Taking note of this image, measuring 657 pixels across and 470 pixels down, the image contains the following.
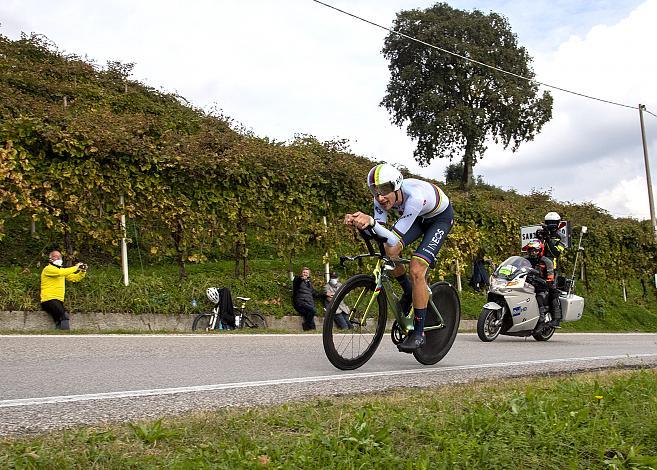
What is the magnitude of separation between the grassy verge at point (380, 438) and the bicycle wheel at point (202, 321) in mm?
8420

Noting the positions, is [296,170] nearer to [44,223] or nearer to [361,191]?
[361,191]

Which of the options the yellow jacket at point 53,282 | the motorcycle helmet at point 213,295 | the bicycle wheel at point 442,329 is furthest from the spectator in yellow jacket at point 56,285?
the bicycle wheel at point 442,329

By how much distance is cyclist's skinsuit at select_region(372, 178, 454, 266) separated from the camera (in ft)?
21.0

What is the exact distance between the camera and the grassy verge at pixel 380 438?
321cm

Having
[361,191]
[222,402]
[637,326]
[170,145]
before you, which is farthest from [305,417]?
[637,326]

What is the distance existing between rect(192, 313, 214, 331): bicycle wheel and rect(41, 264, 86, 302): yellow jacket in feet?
8.16

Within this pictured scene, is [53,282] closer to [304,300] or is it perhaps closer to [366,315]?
[304,300]

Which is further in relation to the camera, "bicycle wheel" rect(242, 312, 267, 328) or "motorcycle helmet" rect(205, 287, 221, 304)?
"bicycle wheel" rect(242, 312, 267, 328)

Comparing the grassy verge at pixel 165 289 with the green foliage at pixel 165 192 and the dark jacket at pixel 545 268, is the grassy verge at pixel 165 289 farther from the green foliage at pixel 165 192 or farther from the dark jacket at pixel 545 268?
the dark jacket at pixel 545 268

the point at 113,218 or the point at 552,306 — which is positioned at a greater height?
the point at 113,218

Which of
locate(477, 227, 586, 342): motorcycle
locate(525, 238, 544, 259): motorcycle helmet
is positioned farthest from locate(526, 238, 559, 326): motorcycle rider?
locate(477, 227, 586, 342): motorcycle

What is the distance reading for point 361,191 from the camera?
54.2 feet

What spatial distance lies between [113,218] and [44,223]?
3.98 feet

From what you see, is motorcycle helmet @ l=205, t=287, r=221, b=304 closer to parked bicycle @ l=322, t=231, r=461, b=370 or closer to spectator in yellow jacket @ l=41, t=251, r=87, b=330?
spectator in yellow jacket @ l=41, t=251, r=87, b=330
